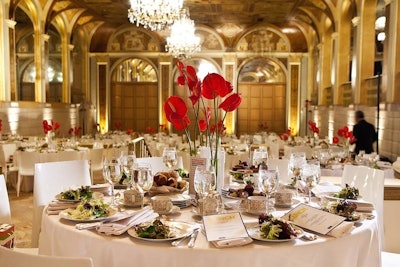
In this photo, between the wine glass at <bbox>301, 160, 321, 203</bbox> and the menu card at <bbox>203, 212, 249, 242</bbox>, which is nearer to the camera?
the menu card at <bbox>203, 212, 249, 242</bbox>

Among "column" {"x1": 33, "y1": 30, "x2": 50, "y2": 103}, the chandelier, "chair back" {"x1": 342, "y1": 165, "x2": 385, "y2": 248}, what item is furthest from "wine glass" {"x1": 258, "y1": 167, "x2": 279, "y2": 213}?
"column" {"x1": 33, "y1": 30, "x2": 50, "y2": 103}

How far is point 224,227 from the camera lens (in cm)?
204

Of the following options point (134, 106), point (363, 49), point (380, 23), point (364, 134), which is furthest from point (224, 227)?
point (134, 106)

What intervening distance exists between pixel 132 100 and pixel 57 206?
15340 mm

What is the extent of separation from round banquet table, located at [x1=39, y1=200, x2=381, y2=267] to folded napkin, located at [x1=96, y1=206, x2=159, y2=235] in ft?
0.09

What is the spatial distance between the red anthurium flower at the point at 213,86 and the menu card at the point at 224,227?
0.65 meters

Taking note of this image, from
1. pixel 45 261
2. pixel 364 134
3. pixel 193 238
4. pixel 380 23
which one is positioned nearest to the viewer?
pixel 45 261

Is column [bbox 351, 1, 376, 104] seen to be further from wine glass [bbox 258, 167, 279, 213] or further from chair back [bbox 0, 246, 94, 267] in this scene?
chair back [bbox 0, 246, 94, 267]

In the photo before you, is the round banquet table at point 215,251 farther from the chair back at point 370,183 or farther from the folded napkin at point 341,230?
the chair back at point 370,183

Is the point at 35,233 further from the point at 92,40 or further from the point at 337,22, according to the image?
the point at 92,40

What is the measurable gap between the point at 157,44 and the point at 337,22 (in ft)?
23.5

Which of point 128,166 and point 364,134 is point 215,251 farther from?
point 364,134

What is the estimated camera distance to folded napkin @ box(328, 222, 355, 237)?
204 centimetres

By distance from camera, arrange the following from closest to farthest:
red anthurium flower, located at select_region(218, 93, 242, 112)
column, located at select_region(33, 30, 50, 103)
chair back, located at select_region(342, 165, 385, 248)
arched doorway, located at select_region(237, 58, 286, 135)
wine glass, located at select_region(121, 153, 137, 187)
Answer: red anthurium flower, located at select_region(218, 93, 242, 112)
wine glass, located at select_region(121, 153, 137, 187)
chair back, located at select_region(342, 165, 385, 248)
column, located at select_region(33, 30, 50, 103)
arched doorway, located at select_region(237, 58, 286, 135)
